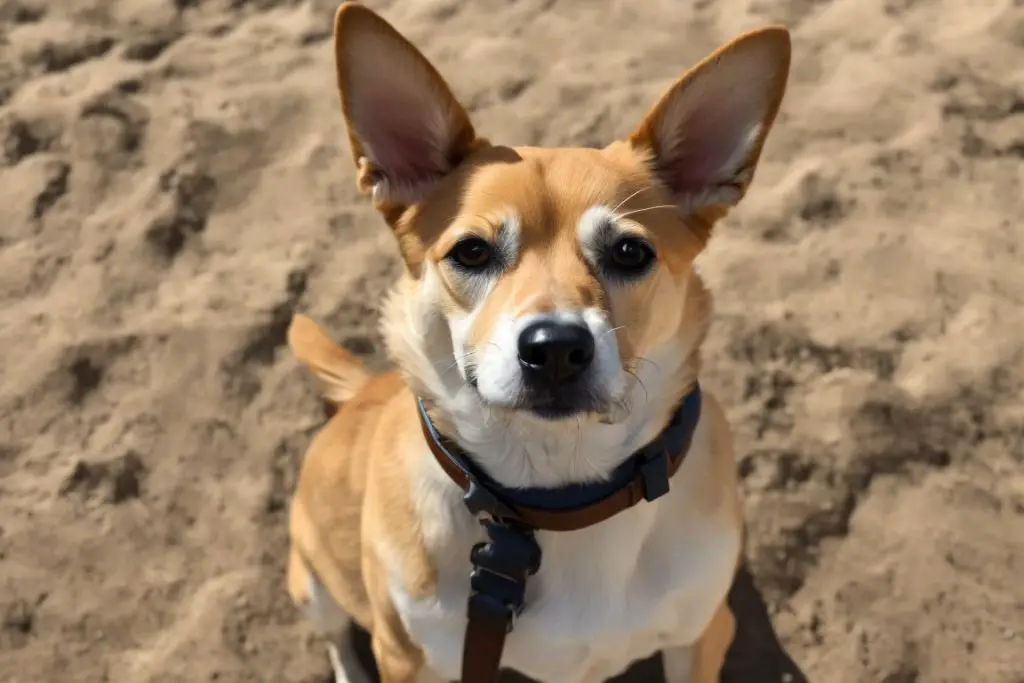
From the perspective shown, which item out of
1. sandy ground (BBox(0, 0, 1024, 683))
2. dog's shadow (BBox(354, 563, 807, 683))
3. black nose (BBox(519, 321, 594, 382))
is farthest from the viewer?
sandy ground (BBox(0, 0, 1024, 683))

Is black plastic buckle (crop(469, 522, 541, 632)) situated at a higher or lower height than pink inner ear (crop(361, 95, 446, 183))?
lower

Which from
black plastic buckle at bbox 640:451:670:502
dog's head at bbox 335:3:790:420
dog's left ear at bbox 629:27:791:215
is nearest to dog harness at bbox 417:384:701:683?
black plastic buckle at bbox 640:451:670:502

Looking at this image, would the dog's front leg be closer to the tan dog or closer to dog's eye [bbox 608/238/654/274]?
the tan dog

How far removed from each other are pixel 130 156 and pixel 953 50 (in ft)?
11.4

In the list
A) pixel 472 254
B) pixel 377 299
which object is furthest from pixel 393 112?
pixel 377 299

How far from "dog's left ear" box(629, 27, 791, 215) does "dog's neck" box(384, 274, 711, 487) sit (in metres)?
0.24

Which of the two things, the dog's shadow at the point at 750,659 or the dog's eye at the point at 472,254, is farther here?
the dog's shadow at the point at 750,659

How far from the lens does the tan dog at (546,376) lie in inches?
69.4

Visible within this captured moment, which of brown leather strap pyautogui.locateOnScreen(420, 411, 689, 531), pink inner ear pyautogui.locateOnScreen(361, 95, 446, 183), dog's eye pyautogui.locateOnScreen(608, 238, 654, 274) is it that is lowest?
brown leather strap pyautogui.locateOnScreen(420, 411, 689, 531)

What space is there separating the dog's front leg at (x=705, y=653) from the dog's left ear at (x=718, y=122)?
959 mm

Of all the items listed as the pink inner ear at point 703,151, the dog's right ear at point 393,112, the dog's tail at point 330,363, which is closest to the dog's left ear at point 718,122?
the pink inner ear at point 703,151

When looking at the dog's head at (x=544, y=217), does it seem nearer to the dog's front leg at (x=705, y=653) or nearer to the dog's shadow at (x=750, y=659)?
the dog's front leg at (x=705, y=653)

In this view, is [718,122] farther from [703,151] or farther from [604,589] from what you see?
[604,589]

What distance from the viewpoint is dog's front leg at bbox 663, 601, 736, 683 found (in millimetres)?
2170
